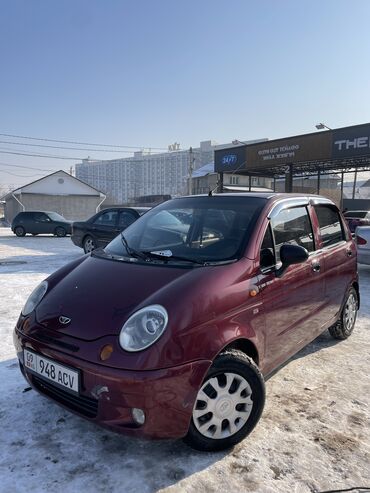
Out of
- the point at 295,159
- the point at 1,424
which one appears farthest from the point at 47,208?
the point at 1,424

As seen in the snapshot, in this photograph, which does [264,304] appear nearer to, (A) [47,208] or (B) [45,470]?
(B) [45,470]

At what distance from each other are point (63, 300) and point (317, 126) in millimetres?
22442

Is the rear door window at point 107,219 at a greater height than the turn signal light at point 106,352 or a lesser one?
greater

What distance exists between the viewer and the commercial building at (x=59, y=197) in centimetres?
3603

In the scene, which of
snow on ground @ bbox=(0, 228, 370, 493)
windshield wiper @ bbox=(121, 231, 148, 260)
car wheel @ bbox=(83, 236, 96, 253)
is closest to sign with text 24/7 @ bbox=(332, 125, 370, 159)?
car wheel @ bbox=(83, 236, 96, 253)

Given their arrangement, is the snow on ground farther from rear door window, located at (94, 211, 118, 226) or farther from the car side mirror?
rear door window, located at (94, 211, 118, 226)

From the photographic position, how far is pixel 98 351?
7.70 feet

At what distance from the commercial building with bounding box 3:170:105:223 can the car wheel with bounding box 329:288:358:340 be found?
3471 cm

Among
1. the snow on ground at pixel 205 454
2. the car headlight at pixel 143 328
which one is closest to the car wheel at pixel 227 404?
the snow on ground at pixel 205 454

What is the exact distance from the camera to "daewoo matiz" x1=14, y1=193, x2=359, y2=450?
7.51 feet

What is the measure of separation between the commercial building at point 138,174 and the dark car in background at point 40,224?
53.4 metres

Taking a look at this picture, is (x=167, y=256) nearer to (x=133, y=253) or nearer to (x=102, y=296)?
(x=133, y=253)

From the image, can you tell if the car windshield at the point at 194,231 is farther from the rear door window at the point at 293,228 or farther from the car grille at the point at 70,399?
the car grille at the point at 70,399

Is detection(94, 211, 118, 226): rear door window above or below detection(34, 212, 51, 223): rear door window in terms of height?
above
